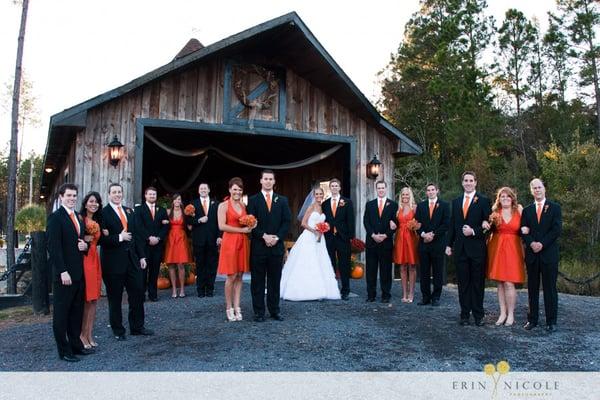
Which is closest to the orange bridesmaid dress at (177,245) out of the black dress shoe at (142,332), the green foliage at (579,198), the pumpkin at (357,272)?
the black dress shoe at (142,332)

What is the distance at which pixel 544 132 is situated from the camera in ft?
86.1

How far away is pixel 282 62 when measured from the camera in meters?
11.2

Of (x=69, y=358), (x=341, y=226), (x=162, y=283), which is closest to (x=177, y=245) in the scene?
(x=162, y=283)

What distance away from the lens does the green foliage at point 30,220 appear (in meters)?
25.1

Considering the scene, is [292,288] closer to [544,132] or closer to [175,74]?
[175,74]

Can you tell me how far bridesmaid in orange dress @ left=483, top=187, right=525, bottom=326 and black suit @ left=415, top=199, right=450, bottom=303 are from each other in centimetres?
102

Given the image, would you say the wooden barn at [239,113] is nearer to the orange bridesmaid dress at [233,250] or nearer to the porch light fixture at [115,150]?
the porch light fixture at [115,150]

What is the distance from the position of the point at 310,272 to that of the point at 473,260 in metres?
2.64

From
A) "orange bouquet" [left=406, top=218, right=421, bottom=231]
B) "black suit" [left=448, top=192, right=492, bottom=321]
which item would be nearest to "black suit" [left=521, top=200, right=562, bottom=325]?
"black suit" [left=448, top=192, right=492, bottom=321]

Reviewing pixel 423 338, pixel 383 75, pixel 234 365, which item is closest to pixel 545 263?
pixel 423 338

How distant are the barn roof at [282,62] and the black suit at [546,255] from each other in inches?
217

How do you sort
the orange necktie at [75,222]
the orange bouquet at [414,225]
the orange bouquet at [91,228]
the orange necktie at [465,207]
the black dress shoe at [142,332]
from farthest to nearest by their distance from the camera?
the orange bouquet at [414,225]
the orange necktie at [465,207]
the black dress shoe at [142,332]
the orange bouquet at [91,228]
the orange necktie at [75,222]
